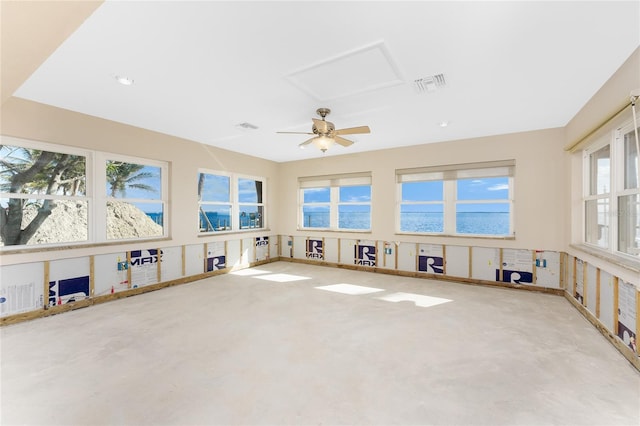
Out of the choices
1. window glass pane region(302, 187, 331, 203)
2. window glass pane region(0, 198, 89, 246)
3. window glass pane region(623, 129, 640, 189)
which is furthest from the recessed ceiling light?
window glass pane region(623, 129, 640, 189)

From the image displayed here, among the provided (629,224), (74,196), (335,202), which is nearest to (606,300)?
(629,224)

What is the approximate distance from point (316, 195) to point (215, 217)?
248 centimetres

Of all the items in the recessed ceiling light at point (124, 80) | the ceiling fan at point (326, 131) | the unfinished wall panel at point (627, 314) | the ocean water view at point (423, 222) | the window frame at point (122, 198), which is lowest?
the unfinished wall panel at point (627, 314)

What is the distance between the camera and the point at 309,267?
20.4 ft

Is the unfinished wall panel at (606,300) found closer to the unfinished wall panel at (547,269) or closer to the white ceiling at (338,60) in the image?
the unfinished wall panel at (547,269)

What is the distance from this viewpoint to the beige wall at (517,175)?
4227mm

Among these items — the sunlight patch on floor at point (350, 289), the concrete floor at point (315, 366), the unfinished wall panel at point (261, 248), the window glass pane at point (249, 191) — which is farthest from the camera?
the unfinished wall panel at point (261, 248)

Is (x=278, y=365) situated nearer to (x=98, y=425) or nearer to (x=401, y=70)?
(x=98, y=425)

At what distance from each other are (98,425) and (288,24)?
9.28 feet

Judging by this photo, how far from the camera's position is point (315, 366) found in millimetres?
2170

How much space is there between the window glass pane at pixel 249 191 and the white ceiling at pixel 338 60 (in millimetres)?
2354

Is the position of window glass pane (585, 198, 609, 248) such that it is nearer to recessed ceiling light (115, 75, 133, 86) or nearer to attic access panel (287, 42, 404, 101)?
attic access panel (287, 42, 404, 101)

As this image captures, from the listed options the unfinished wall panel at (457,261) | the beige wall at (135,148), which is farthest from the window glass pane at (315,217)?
the unfinished wall panel at (457,261)

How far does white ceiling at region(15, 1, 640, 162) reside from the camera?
1.82 m
